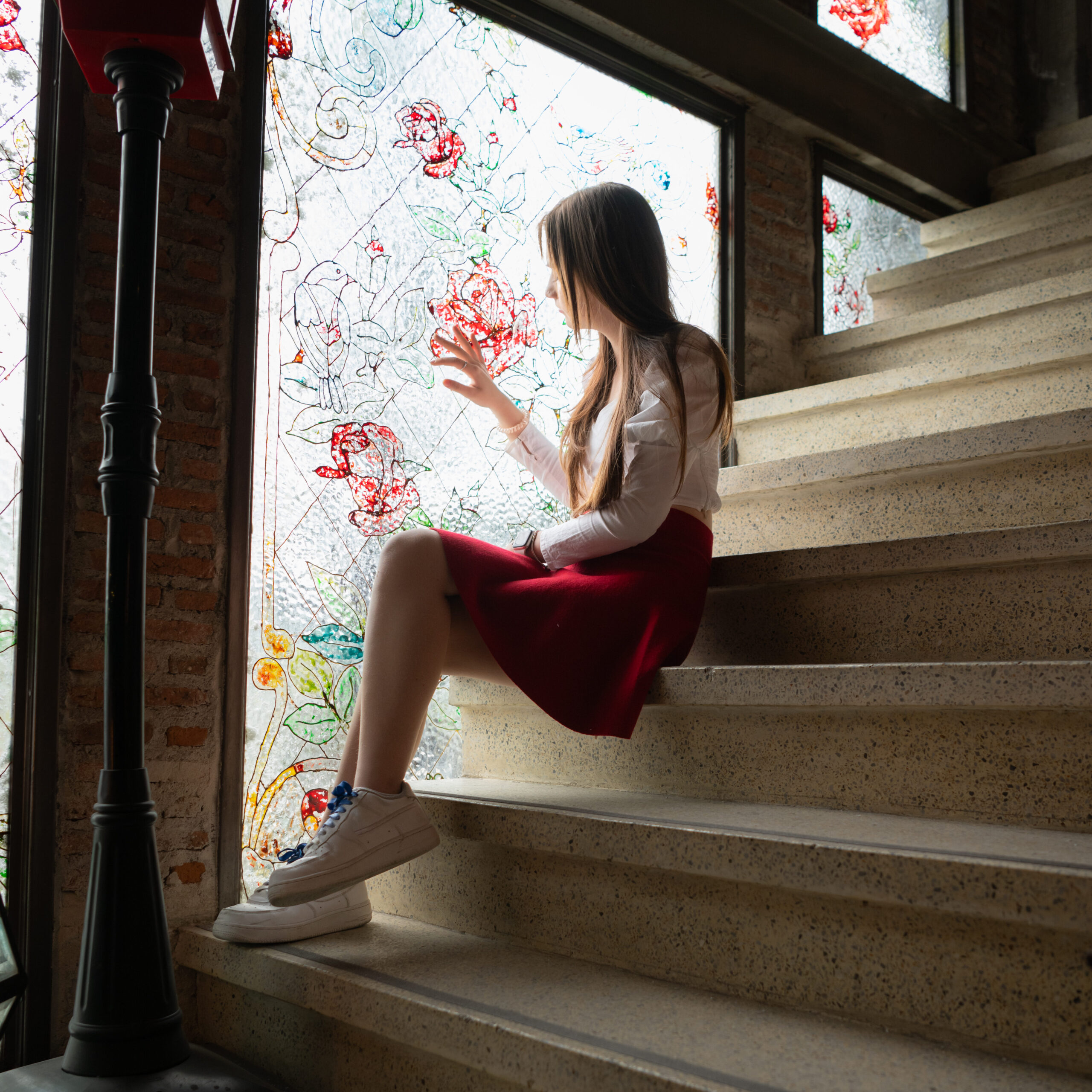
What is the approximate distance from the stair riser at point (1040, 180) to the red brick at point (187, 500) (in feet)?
10.6

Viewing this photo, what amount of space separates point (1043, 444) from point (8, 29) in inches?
86.2

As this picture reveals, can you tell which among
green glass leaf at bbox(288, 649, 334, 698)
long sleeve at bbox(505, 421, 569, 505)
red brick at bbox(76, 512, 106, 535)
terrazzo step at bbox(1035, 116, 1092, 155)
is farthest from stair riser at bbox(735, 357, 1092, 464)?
terrazzo step at bbox(1035, 116, 1092, 155)

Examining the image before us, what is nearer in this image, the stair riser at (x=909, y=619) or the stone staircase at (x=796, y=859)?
the stone staircase at (x=796, y=859)

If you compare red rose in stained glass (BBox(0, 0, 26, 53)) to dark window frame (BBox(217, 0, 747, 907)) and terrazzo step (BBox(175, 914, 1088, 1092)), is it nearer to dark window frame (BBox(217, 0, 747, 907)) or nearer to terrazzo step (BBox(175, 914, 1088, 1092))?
dark window frame (BBox(217, 0, 747, 907))

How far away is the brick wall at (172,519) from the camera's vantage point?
185 cm


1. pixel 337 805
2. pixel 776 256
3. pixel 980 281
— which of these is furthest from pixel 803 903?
pixel 980 281

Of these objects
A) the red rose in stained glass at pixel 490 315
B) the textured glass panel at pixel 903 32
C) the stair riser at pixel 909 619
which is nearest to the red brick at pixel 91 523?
the red rose in stained glass at pixel 490 315

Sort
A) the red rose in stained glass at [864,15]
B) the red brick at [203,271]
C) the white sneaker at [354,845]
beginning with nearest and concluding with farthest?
the white sneaker at [354,845] < the red brick at [203,271] < the red rose in stained glass at [864,15]

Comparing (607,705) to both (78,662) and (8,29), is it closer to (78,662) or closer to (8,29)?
(78,662)

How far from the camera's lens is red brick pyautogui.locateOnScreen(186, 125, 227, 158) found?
6.83 ft

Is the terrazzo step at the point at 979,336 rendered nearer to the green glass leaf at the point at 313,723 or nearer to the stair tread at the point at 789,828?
the stair tread at the point at 789,828

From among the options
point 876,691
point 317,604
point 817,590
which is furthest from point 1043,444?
point 317,604

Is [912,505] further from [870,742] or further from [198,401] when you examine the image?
[198,401]

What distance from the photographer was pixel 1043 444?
195 centimetres
